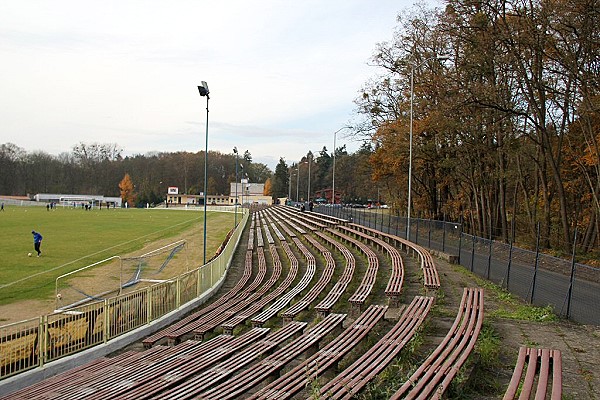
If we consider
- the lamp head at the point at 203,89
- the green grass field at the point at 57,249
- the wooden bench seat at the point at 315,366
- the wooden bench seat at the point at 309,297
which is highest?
the lamp head at the point at 203,89

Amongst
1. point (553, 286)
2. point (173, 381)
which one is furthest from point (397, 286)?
point (173, 381)

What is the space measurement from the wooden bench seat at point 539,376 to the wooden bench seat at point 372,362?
1644 mm

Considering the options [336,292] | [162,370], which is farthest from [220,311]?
[162,370]

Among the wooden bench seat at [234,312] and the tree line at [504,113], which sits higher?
the tree line at [504,113]

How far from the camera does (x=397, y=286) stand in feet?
45.7

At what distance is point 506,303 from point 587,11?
10868 mm

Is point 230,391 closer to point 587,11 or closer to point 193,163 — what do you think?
point 587,11

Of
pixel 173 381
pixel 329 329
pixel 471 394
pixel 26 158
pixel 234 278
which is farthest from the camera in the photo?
pixel 26 158

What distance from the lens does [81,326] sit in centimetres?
1089

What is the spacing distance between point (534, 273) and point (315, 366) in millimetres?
8280

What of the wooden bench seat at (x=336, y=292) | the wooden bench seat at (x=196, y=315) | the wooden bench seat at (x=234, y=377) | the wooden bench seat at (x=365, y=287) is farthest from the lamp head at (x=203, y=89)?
the wooden bench seat at (x=234, y=377)

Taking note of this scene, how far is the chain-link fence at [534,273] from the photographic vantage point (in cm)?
1212

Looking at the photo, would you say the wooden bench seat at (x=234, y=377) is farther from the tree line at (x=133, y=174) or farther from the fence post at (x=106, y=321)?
the tree line at (x=133, y=174)

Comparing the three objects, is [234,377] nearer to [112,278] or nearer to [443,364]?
[443,364]
